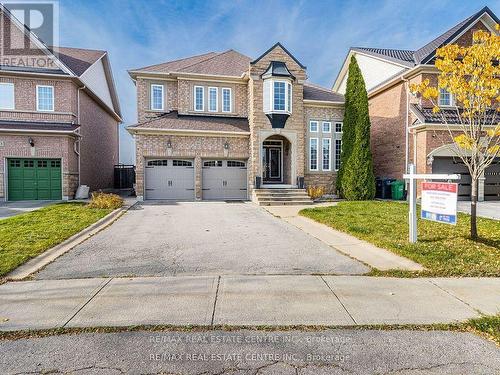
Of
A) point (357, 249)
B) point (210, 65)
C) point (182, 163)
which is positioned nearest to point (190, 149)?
point (182, 163)

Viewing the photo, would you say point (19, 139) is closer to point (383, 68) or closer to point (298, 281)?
point (298, 281)

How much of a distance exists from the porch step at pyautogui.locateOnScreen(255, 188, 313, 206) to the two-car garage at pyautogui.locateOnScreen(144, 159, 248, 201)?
217cm

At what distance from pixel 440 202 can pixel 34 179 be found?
18850mm

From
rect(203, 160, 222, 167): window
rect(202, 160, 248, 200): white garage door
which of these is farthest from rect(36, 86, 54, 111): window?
rect(202, 160, 248, 200): white garage door

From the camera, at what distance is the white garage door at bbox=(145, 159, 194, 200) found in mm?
16672

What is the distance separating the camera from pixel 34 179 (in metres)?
16.2

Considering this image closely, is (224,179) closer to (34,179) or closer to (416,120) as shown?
(34,179)

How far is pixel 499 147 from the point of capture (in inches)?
263

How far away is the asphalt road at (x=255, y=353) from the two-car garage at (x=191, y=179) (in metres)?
14.1

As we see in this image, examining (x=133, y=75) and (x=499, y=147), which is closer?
(x=499, y=147)

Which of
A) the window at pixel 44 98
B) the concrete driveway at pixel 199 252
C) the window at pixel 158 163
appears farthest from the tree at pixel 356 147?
the window at pixel 44 98

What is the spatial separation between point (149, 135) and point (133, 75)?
5.41 meters

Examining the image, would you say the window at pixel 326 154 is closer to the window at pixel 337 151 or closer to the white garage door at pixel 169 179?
the window at pixel 337 151

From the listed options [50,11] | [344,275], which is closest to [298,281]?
[344,275]
